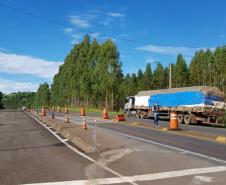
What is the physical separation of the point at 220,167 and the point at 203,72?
9903 cm

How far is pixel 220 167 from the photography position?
36.6ft

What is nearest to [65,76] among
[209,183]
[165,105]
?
[165,105]

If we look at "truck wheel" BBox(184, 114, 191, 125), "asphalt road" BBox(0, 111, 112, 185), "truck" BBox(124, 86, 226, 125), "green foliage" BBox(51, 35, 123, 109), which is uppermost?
"green foliage" BBox(51, 35, 123, 109)

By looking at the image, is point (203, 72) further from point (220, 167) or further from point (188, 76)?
point (220, 167)

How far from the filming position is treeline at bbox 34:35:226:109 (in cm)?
8119

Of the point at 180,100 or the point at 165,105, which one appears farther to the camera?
the point at 165,105

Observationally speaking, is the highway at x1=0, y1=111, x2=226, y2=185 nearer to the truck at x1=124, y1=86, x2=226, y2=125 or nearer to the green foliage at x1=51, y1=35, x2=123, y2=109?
the truck at x1=124, y1=86, x2=226, y2=125

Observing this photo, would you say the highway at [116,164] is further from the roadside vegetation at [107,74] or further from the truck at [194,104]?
the roadside vegetation at [107,74]

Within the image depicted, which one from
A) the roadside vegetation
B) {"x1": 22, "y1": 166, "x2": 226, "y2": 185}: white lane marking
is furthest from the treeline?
{"x1": 22, "y1": 166, "x2": 226, "y2": 185}: white lane marking

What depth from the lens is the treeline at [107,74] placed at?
266 feet

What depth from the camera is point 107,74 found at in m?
80.9

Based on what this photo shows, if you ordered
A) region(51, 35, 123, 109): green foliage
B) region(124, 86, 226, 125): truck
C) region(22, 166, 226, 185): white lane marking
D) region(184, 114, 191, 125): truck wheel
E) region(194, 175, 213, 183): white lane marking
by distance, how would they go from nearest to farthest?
region(22, 166, 226, 185): white lane marking → region(194, 175, 213, 183): white lane marking → region(124, 86, 226, 125): truck → region(184, 114, 191, 125): truck wheel → region(51, 35, 123, 109): green foliage

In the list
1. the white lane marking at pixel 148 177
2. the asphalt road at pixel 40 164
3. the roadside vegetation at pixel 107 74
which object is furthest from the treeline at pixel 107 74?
the white lane marking at pixel 148 177

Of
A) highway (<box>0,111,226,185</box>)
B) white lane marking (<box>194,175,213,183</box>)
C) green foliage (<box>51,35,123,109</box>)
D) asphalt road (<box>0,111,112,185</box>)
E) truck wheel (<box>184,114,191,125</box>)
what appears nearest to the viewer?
white lane marking (<box>194,175,213,183</box>)
